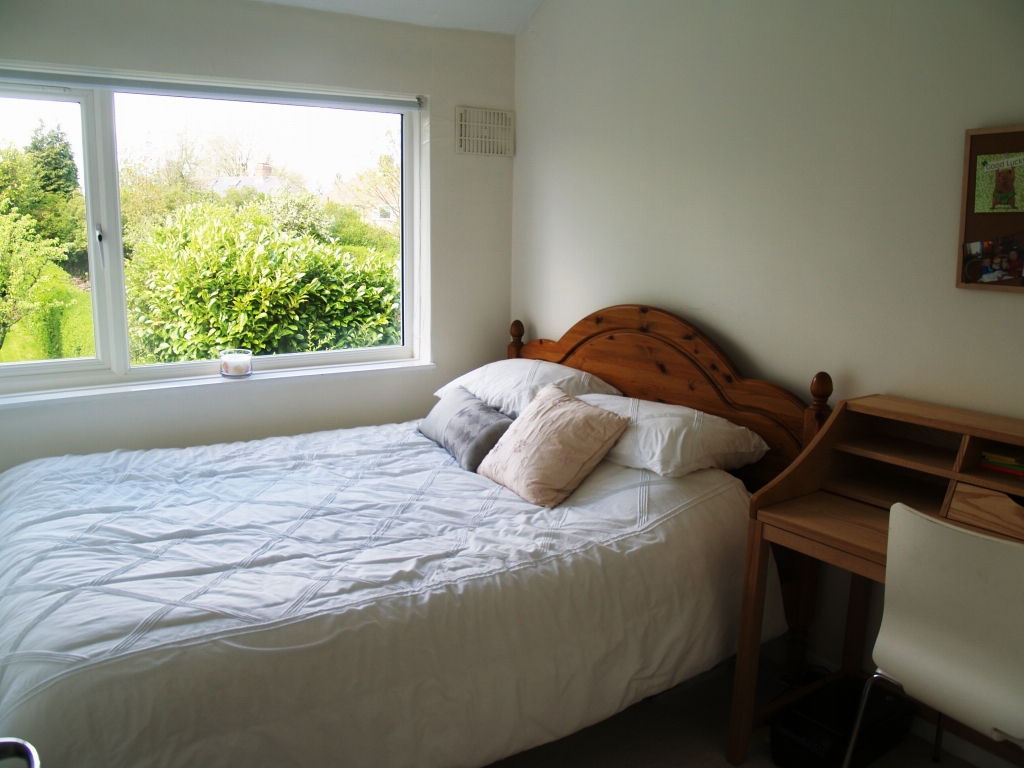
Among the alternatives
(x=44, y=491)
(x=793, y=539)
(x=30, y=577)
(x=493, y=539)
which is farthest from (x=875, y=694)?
(x=44, y=491)

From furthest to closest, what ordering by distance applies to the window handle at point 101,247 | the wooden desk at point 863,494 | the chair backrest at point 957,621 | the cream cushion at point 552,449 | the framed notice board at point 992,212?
the window handle at point 101,247 < the cream cushion at point 552,449 < the framed notice board at point 992,212 < the wooden desk at point 863,494 < the chair backrest at point 957,621

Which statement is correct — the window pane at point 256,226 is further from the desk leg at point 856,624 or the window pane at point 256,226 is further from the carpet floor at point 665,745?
the desk leg at point 856,624

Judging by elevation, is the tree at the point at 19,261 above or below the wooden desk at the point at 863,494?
above

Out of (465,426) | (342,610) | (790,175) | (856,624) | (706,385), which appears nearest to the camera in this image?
(342,610)

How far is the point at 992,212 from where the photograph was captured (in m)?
1.88

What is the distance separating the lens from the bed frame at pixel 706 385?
2.30 metres

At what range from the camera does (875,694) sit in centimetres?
212

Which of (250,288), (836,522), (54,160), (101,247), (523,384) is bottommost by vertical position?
(836,522)

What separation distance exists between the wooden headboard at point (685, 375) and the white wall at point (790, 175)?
0.11 meters

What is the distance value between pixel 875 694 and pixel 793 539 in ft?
2.10

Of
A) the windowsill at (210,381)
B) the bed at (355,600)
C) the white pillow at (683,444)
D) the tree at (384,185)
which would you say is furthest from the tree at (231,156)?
the white pillow at (683,444)

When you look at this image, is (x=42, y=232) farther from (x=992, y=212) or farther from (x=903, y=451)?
(x=992, y=212)

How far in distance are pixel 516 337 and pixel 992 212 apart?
1991mm

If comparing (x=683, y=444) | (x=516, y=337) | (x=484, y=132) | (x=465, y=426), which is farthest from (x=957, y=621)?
(x=484, y=132)
